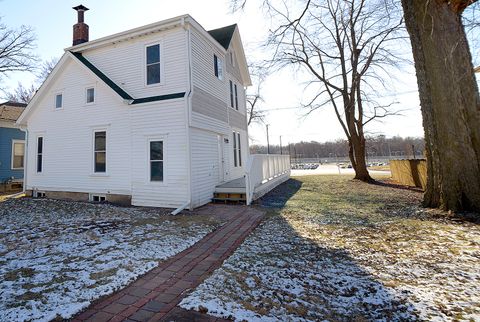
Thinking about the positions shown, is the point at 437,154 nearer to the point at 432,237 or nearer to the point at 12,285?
the point at 432,237

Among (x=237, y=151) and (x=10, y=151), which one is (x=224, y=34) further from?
(x=10, y=151)

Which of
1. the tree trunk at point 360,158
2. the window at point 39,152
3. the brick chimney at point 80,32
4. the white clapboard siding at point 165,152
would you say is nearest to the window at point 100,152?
the white clapboard siding at point 165,152

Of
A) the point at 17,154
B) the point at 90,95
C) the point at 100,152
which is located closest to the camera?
the point at 100,152

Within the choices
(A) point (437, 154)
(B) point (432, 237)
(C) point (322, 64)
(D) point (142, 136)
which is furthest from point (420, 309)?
(C) point (322, 64)

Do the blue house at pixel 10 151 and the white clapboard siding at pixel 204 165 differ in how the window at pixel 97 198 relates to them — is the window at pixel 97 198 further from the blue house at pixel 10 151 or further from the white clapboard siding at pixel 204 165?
the blue house at pixel 10 151

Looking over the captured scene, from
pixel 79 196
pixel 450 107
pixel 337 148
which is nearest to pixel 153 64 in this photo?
pixel 79 196

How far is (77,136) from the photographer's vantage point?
10383 mm

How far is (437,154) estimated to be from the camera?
22.0 feet

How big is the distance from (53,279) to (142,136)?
6.24 meters

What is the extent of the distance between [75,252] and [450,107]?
958 centimetres

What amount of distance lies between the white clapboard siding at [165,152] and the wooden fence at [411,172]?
1057 centimetres

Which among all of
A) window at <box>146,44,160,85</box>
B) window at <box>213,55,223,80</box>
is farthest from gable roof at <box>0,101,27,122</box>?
window at <box>213,55,223,80</box>

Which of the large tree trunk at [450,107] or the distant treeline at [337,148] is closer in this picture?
the large tree trunk at [450,107]

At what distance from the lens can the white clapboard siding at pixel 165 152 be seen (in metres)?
8.26
